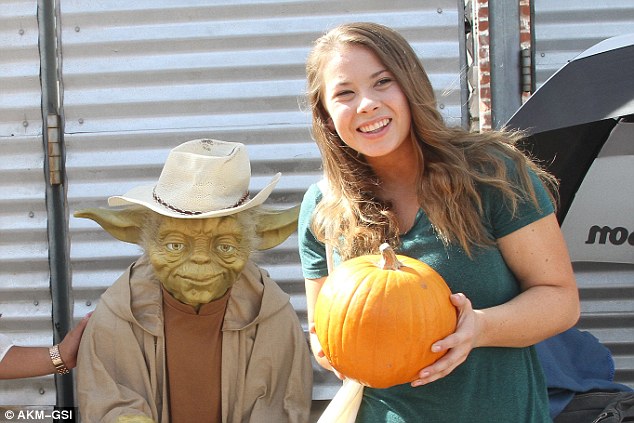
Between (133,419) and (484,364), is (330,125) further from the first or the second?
(133,419)

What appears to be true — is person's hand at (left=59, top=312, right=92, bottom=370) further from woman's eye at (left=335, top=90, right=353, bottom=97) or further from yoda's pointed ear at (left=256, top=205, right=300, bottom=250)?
woman's eye at (left=335, top=90, right=353, bottom=97)

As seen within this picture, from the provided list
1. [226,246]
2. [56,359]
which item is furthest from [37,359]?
[226,246]

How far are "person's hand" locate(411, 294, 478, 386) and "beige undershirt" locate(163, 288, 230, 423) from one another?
171 centimetres

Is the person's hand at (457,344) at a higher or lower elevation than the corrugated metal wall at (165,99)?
lower

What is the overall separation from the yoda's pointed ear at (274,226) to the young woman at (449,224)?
1.49 m

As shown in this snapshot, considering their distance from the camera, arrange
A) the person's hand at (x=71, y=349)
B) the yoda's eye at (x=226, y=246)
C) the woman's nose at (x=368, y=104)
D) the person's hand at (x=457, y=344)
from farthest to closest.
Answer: the person's hand at (x=71, y=349) → the yoda's eye at (x=226, y=246) → the woman's nose at (x=368, y=104) → the person's hand at (x=457, y=344)

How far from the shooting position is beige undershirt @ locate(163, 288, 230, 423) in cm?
361

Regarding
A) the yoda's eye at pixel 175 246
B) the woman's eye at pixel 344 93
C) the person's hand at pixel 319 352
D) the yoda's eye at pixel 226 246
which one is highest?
the woman's eye at pixel 344 93

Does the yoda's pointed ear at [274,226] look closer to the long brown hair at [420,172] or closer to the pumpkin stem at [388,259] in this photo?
the long brown hair at [420,172]

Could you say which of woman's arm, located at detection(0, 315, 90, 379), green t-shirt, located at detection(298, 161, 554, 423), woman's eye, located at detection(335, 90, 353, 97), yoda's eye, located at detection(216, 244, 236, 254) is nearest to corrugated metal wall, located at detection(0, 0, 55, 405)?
woman's arm, located at detection(0, 315, 90, 379)

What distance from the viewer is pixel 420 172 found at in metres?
2.26

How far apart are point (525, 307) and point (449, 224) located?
0.28m

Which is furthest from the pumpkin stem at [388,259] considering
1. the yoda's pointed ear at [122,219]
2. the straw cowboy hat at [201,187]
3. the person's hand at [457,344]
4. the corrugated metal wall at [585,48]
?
the corrugated metal wall at [585,48]

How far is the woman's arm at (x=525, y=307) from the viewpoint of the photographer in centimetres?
205
